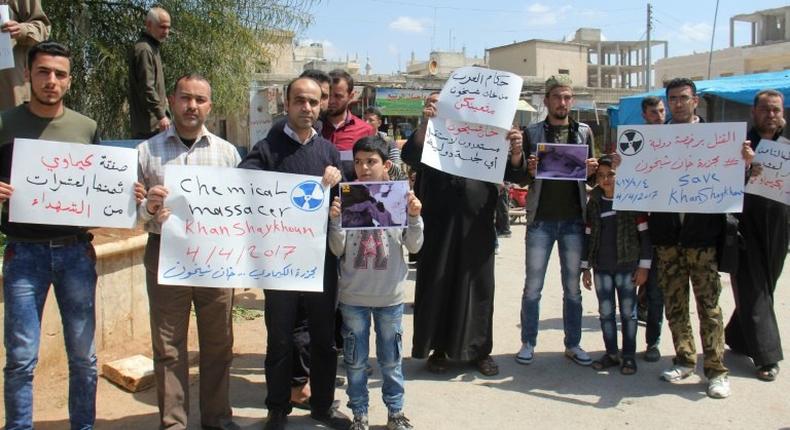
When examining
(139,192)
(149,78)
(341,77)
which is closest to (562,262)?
(341,77)

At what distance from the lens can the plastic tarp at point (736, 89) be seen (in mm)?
11303

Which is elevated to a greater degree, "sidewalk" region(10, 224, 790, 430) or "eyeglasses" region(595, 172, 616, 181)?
"eyeglasses" region(595, 172, 616, 181)

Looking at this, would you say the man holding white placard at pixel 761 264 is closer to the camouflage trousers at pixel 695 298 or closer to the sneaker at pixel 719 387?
the camouflage trousers at pixel 695 298

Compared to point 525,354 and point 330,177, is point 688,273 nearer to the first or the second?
point 525,354

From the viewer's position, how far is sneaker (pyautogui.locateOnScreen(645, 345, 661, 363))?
15.9ft

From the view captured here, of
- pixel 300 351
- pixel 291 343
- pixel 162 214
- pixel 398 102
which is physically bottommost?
pixel 300 351

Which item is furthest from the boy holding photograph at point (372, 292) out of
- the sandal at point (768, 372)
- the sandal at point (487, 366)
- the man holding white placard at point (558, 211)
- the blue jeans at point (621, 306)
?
the sandal at point (768, 372)

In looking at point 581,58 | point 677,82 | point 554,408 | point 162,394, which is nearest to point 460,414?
point 554,408

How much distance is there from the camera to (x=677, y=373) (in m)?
4.38

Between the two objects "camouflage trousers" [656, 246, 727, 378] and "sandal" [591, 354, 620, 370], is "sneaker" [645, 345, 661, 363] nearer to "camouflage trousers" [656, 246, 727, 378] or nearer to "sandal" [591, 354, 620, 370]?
"sandal" [591, 354, 620, 370]

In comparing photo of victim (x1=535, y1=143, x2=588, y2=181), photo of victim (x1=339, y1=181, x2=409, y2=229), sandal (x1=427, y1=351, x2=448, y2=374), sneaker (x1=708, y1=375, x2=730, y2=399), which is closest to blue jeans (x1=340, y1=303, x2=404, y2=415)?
photo of victim (x1=339, y1=181, x2=409, y2=229)

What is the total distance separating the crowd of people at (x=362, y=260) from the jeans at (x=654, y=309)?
0.05ft

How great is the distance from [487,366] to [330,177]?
2140mm

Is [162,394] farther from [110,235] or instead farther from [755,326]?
[755,326]
